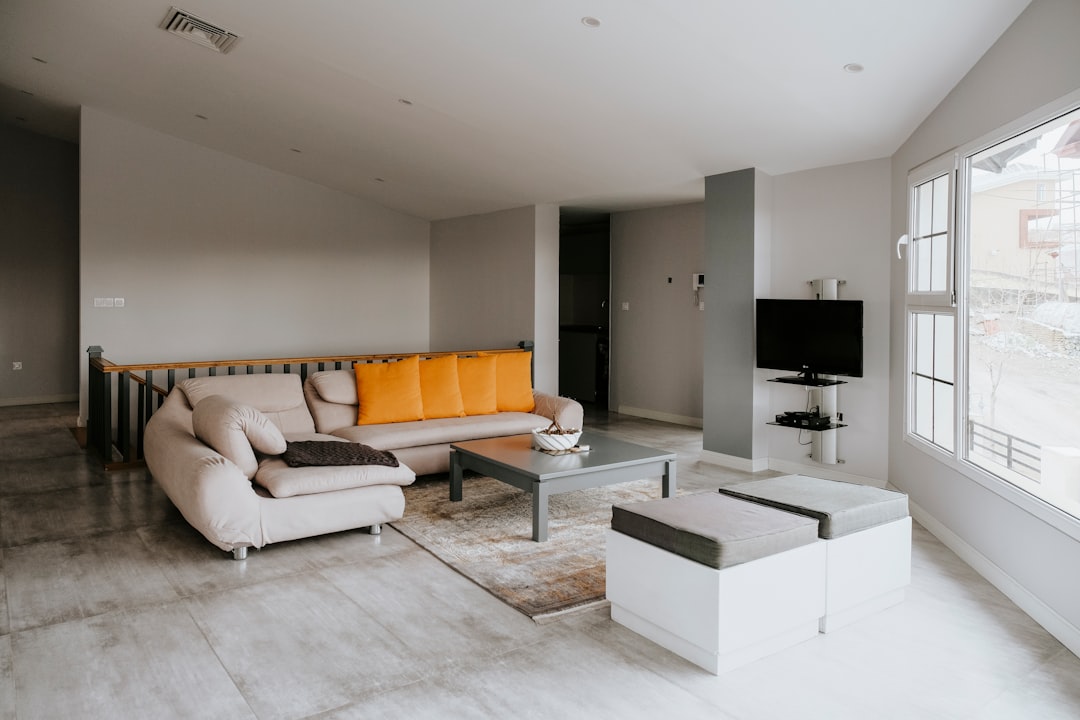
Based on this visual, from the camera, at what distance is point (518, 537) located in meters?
4.23

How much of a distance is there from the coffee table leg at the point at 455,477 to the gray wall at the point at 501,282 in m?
3.44

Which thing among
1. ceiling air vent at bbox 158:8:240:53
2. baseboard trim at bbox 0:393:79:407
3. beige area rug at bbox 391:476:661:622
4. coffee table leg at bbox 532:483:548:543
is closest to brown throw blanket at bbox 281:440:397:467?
beige area rug at bbox 391:476:661:622

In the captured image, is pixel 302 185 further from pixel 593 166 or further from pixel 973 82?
pixel 973 82

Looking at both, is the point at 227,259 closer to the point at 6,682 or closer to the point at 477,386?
the point at 477,386

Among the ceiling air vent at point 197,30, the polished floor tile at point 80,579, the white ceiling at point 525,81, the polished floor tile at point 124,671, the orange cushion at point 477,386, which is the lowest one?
the polished floor tile at point 124,671

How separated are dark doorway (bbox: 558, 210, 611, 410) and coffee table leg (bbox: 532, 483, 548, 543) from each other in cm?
563

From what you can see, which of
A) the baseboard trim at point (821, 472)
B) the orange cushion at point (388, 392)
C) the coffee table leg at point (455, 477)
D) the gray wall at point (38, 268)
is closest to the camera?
the coffee table leg at point (455, 477)

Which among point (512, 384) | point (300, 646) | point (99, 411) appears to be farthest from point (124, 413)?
point (300, 646)

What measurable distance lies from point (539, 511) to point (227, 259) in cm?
657

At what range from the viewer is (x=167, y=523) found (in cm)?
449

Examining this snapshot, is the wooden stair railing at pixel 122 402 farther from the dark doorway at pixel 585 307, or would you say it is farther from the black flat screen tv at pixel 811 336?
the dark doorway at pixel 585 307

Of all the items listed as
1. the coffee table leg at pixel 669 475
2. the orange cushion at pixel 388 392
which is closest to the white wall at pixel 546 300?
the orange cushion at pixel 388 392

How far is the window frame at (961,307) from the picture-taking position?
121 inches

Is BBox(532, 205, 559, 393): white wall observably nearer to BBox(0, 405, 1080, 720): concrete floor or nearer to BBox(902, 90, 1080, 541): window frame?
BBox(902, 90, 1080, 541): window frame
